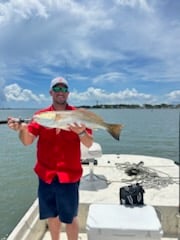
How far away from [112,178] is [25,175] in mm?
4983

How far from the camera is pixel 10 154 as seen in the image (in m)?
13.3

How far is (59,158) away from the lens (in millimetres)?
2168

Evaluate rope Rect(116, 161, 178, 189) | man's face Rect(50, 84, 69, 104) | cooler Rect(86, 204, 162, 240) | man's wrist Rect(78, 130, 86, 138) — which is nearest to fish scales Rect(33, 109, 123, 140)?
man's wrist Rect(78, 130, 86, 138)

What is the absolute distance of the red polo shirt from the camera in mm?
2162

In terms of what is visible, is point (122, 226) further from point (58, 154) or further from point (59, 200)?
point (58, 154)

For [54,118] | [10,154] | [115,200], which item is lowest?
[10,154]

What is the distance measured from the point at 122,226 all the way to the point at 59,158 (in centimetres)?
66

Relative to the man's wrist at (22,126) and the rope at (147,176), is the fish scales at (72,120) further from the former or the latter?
the rope at (147,176)

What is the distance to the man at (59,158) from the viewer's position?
2162 millimetres

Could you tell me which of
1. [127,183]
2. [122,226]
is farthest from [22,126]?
[127,183]

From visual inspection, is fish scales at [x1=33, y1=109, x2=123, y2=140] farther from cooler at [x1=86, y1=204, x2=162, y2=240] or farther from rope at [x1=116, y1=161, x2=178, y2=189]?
rope at [x1=116, y1=161, x2=178, y2=189]

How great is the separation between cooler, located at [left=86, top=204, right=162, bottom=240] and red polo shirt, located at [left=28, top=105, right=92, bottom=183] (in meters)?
0.35

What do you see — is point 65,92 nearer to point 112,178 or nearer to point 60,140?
point 60,140

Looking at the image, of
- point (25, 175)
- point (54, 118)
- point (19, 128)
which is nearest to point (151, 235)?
point (54, 118)
